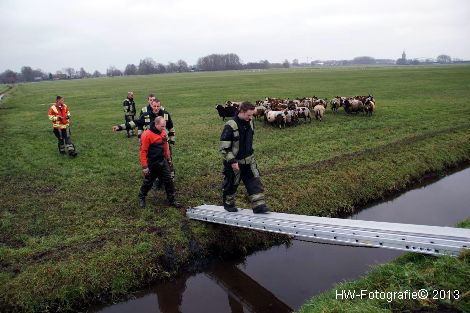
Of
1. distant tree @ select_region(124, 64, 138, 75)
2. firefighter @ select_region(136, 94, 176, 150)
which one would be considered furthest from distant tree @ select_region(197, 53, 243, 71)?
firefighter @ select_region(136, 94, 176, 150)

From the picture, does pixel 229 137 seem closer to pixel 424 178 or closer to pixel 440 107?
pixel 424 178

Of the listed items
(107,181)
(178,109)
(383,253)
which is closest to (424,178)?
(383,253)

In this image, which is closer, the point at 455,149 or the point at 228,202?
the point at 228,202

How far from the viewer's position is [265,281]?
7.35m

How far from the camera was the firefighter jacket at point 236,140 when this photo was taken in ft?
24.0

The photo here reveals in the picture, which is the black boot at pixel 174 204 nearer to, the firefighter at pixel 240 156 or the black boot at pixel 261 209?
the firefighter at pixel 240 156

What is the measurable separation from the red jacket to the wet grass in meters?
4.61

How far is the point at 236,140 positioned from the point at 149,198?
12.3 feet

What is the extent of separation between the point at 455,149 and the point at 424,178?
3076 mm

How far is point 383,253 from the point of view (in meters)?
8.15

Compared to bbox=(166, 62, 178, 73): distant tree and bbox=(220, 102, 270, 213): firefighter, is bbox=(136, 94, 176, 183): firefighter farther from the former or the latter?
bbox=(166, 62, 178, 73): distant tree

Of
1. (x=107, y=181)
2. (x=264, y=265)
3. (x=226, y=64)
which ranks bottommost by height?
(x=264, y=265)

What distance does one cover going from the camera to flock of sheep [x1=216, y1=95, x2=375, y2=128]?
62.5ft

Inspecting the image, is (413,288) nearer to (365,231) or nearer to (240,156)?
(365,231)
